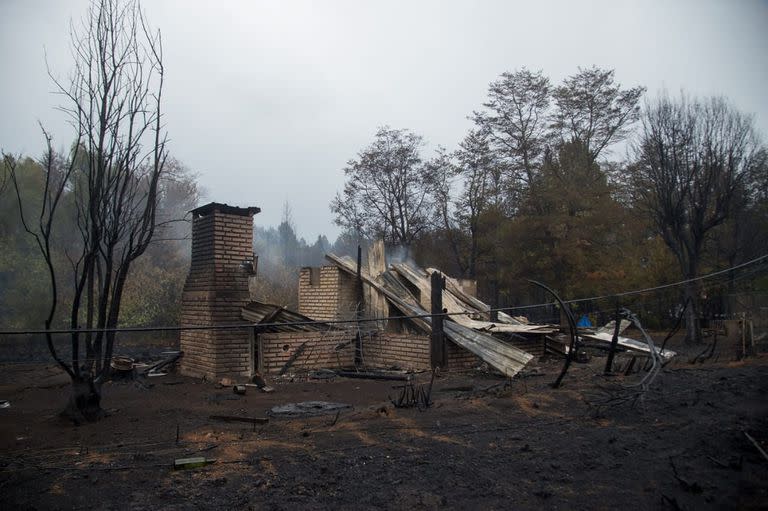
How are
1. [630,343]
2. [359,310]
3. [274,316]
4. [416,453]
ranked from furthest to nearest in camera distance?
[359,310]
[630,343]
[274,316]
[416,453]

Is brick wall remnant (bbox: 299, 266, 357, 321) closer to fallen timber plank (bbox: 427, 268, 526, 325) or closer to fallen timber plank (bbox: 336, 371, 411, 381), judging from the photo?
fallen timber plank (bbox: 336, 371, 411, 381)

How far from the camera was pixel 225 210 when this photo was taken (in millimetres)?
9719

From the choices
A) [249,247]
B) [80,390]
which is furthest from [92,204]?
[249,247]

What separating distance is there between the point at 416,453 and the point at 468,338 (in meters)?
5.69

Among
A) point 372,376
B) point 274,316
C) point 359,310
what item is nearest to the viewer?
point 372,376

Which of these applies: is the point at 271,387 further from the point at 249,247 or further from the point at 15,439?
the point at 15,439

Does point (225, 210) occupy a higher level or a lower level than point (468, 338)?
higher

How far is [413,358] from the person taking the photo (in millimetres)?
10711

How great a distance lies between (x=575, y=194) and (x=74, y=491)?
19.6m

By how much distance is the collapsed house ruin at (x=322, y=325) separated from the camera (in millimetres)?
9562

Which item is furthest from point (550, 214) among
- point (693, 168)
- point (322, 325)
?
point (322, 325)

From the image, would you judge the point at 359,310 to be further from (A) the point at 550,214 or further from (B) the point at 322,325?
(A) the point at 550,214

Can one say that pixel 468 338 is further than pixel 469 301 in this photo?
No

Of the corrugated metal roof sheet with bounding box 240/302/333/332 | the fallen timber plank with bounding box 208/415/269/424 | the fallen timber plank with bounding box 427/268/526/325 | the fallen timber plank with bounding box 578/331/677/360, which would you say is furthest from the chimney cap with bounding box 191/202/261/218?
the fallen timber plank with bounding box 578/331/677/360
